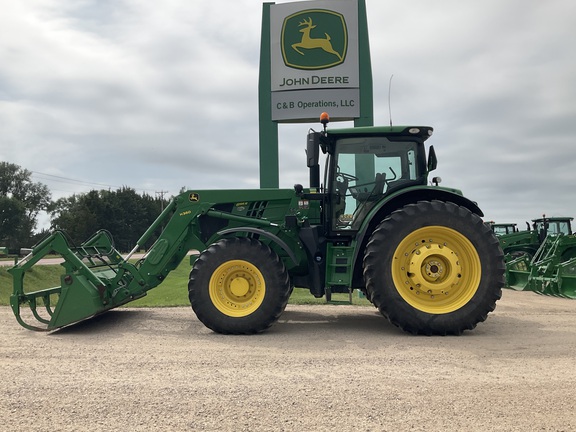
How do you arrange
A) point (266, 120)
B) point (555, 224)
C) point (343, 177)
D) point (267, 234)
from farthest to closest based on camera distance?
point (555, 224)
point (266, 120)
point (343, 177)
point (267, 234)

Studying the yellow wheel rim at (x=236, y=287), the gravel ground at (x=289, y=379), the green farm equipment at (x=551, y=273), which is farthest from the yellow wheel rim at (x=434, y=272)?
the green farm equipment at (x=551, y=273)

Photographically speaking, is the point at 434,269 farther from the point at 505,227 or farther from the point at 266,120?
the point at 505,227

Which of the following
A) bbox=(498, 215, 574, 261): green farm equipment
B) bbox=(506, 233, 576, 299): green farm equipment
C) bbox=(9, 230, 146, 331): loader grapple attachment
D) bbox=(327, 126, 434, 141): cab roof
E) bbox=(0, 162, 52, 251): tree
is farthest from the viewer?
bbox=(0, 162, 52, 251): tree

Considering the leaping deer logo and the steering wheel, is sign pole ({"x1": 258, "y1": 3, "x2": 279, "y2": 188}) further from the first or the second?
the steering wheel

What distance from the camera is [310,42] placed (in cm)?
1237

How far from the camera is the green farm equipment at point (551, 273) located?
9.05m

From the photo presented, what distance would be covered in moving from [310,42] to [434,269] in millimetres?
9007

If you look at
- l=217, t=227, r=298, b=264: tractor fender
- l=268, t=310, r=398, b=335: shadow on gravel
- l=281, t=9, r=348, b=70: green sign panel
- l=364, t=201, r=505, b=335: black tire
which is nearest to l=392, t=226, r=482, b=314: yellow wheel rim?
l=364, t=201, r=505, b=335: black tire

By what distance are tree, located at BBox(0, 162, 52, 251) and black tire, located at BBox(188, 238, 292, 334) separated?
6036 cm

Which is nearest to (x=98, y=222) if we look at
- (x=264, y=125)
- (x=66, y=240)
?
(x=264, y=125)

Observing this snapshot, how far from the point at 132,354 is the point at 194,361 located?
2.41 ft

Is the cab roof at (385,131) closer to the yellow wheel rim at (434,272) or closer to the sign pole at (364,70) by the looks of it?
the yellow wheel rim at (434,272)

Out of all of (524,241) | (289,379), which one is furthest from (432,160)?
(524,241)

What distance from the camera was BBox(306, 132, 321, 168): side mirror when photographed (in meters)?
5.54
